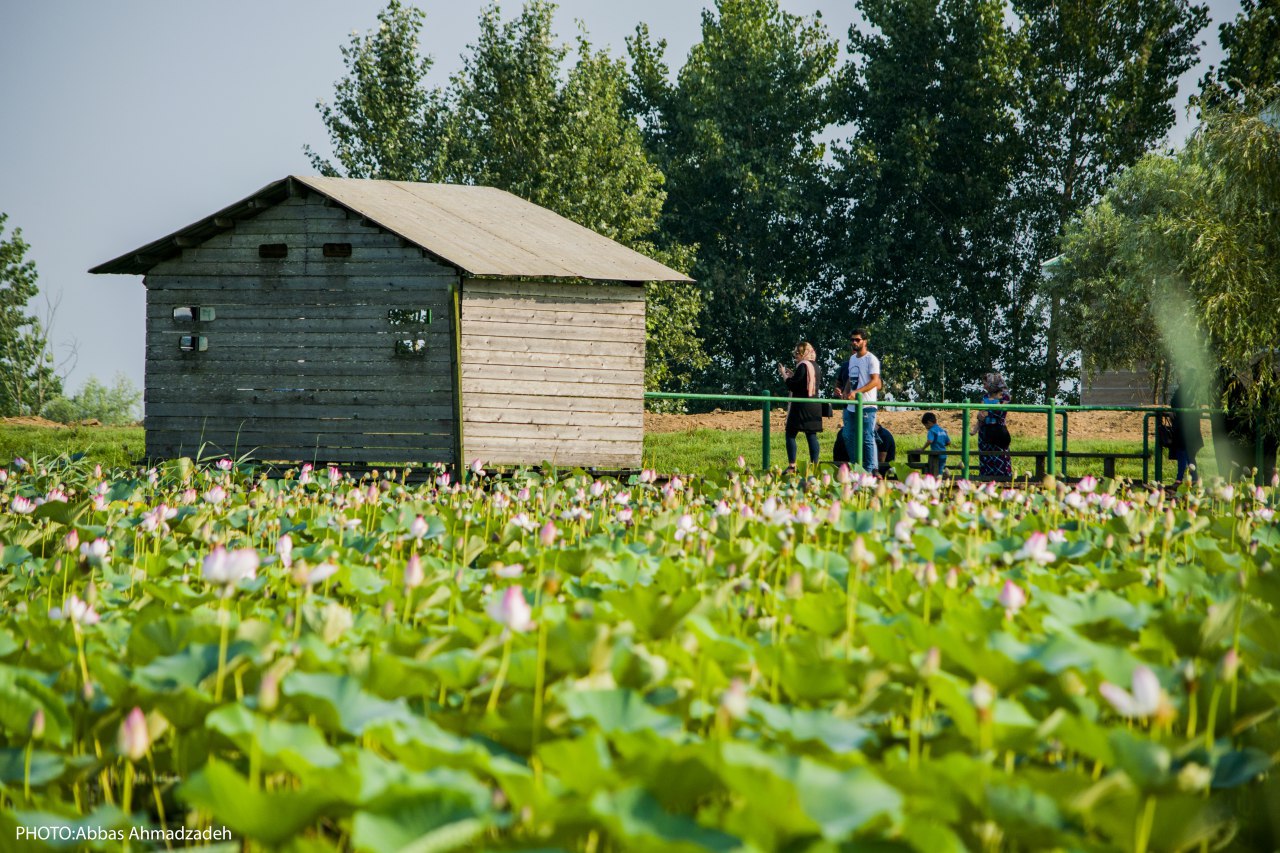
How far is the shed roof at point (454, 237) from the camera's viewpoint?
1571cm

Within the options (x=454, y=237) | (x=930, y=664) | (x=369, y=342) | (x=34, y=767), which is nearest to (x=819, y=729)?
(x=930, y=664)

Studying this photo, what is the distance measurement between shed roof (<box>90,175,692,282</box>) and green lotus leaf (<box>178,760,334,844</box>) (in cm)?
1356

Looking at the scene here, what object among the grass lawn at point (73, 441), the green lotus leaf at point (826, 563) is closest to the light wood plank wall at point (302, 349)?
the grass lawn at point (73, 441)

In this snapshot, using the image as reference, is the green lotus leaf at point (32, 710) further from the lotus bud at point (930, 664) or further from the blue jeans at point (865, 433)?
the blue jeans at point (865, 433)

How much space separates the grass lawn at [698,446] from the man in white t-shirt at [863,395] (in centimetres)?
617

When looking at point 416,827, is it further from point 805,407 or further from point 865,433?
point 805,407

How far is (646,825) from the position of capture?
1.51 metres

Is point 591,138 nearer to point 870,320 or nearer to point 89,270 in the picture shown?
point 870,320

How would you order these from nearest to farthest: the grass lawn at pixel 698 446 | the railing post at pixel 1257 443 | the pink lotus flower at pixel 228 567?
the pink lotus flower at pixel 228 567 < the railing post at pixel 1257 443 < the grass lawn at pixel 698 446

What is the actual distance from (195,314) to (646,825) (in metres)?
16.6

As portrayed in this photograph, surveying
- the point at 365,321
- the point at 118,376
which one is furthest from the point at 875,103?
the point at 118,376

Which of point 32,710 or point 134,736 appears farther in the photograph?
point 32,710

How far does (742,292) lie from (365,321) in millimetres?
26189

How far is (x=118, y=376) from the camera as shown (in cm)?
7488
